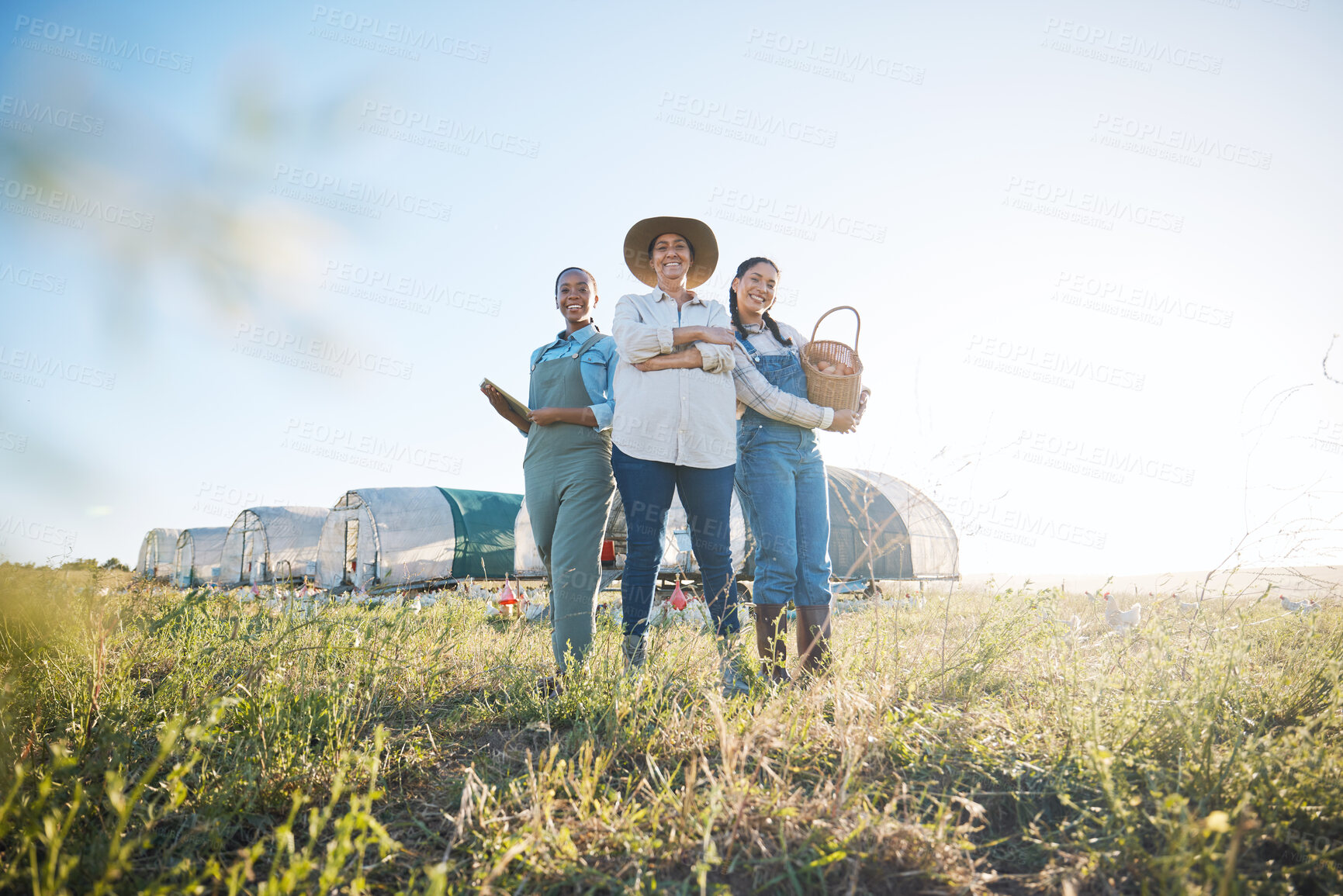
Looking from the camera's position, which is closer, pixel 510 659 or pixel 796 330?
pixel 510 659

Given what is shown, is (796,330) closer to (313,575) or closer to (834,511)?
(834,511)

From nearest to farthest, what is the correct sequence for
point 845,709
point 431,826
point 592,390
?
point 431,826
point 845,709
point 592,390

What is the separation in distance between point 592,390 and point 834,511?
409 inches

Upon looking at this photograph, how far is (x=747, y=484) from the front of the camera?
3.00m

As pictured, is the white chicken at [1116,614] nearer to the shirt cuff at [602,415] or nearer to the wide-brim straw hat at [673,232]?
the wide-brim straw hat at [673,232]

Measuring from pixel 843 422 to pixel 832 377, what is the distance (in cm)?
22

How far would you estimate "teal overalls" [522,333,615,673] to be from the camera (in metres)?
2.95

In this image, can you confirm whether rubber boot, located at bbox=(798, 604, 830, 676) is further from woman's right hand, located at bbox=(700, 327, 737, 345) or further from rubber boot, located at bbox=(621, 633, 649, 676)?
woman's right hand, located at bbox=(700, 327, 737, 345)

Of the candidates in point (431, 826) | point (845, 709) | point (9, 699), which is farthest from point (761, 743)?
point (9, 699)

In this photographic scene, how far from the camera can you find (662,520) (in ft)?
9.26

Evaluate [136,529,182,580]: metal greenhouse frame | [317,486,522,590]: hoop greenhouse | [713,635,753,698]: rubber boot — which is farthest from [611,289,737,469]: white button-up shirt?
[136,529,182,580]: metal greenhouse frame

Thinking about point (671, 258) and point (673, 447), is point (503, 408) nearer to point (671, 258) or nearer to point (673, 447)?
point (673, 447)

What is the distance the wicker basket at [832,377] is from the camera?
3.08 m

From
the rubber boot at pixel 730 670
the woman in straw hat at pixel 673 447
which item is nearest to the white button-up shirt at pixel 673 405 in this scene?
the woman in straw hat at pixel 673 447
